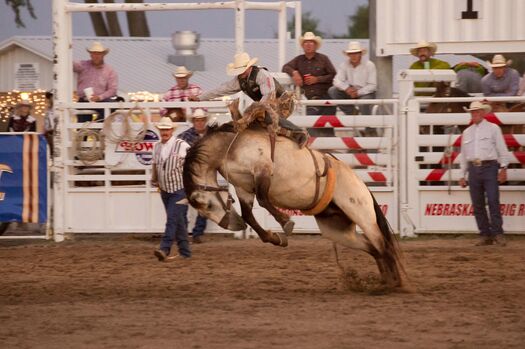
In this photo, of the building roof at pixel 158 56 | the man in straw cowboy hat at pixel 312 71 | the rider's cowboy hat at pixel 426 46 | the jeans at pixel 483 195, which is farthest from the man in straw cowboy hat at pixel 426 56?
the building roof at pixel 158 56

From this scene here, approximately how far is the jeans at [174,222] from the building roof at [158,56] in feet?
44.2

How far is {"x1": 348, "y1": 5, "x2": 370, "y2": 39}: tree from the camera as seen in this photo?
54875mm

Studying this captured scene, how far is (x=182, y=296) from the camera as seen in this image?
28.0 ft

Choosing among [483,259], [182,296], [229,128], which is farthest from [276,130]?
[483,259]

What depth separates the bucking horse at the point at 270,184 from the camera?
8.42m

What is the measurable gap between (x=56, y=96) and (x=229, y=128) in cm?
493

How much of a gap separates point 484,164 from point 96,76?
16.8 feet

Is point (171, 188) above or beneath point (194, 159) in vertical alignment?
beneath

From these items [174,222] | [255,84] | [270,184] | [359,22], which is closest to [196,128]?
[174,222]

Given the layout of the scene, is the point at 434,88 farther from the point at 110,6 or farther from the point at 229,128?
the point at 229,128

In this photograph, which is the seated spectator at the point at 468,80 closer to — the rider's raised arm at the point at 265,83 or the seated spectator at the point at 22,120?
the rider's raised arm at the point at 265,83

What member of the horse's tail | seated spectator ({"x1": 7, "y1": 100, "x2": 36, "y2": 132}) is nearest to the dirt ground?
the horse's tail

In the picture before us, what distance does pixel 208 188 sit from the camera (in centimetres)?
852

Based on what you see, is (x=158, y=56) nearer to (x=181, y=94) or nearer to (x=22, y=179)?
(x=181, y=94)
